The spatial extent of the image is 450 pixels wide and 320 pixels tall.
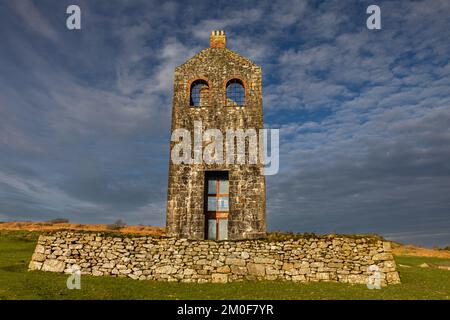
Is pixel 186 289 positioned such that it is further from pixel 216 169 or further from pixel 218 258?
pixel 216 169

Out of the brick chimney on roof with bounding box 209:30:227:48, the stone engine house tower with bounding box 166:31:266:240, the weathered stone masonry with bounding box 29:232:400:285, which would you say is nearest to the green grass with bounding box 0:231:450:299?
the weathered stone masonry with bounding box 29:232:400:285

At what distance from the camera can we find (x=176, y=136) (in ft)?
68.9

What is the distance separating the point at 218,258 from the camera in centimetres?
1700

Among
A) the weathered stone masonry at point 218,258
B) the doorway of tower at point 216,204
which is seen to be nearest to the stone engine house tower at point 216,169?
the doorway of tower at point 216,204

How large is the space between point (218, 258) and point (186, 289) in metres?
2.71

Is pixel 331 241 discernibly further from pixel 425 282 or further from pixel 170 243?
pixel 170 243

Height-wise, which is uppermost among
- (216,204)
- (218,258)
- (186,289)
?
(216,204)

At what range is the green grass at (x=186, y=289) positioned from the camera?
12.8 meters

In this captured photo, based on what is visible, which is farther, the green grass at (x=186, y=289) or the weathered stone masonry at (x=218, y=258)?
the weathered stone masonry at (x=218, y=258)

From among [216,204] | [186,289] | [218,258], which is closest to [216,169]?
[216,204]

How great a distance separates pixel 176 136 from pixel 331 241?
10.7 m

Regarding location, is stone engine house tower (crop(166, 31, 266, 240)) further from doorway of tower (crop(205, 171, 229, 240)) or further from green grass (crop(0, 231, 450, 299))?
green grass (crop(0, 231, 450, 299))

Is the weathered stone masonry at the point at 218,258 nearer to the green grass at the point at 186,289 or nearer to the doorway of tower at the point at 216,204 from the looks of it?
the green grass at the point at 186,289
